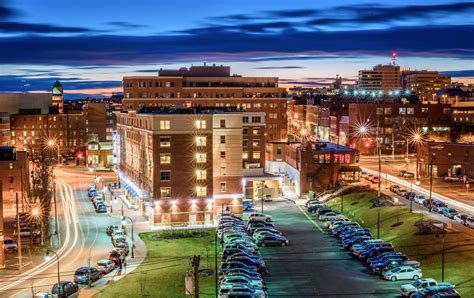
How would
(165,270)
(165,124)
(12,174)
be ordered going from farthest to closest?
(12,174) → (165,124) → (165,270)

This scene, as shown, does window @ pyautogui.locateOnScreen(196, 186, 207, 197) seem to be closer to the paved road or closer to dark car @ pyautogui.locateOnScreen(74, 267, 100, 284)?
the paved road

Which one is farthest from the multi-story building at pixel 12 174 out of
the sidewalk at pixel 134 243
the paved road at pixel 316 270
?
the paved road at pixel 316 270

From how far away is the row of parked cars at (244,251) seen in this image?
38844 mm

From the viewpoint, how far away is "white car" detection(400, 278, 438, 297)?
38.3m

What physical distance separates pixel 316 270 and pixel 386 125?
77779mm

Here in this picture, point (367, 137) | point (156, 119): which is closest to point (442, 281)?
point (156, 119)

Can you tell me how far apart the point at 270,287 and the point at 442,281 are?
11171 millimetres

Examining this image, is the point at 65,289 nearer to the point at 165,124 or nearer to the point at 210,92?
the point at 165,124

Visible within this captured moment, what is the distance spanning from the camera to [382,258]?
44812 mm

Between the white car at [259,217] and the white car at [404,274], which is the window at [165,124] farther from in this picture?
the white car at [404,274]

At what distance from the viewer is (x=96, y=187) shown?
3533 inches

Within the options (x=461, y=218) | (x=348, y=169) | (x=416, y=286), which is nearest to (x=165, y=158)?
(x=348, y=169)

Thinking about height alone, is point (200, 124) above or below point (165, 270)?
above

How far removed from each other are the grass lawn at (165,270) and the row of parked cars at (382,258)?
1116 cm
